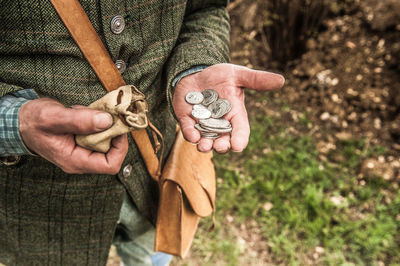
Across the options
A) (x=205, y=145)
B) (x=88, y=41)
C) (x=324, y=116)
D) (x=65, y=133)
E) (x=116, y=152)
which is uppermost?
(x=88, y=41)

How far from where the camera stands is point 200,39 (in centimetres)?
155

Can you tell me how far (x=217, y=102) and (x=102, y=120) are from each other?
0.56 meters

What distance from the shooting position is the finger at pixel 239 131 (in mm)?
1283

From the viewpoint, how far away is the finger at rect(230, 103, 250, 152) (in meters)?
1.28

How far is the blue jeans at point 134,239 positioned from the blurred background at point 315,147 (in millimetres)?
900

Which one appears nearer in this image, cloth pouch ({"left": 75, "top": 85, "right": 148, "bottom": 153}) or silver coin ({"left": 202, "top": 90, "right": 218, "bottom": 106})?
cloth pouch ({"left": 75, "top": 85, "right": 148, "bottom": 153})

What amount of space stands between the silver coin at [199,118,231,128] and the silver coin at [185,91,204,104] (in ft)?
0.32

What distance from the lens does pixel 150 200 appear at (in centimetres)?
171

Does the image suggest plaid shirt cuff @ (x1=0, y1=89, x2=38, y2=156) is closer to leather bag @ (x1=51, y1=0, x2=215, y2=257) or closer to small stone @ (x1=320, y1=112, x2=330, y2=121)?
leather bag @ (x1=51, y1=0, x2=215, y2=257)

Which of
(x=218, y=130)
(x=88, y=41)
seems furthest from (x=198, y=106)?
(x=88, y=41)

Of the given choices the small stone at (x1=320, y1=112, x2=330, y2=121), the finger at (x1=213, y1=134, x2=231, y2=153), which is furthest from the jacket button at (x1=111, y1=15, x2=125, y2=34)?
the small stone at (x1=320, y1=112, x2=330, y2=121)

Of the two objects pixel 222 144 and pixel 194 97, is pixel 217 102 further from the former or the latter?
pixel 222 144

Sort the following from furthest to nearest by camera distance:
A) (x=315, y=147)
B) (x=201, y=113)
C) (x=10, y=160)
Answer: (x=315, y=147)
(x=201, y=113)
(x=10, y=160)

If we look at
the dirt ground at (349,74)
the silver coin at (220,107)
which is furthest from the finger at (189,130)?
the dirt ground at (349,74)
